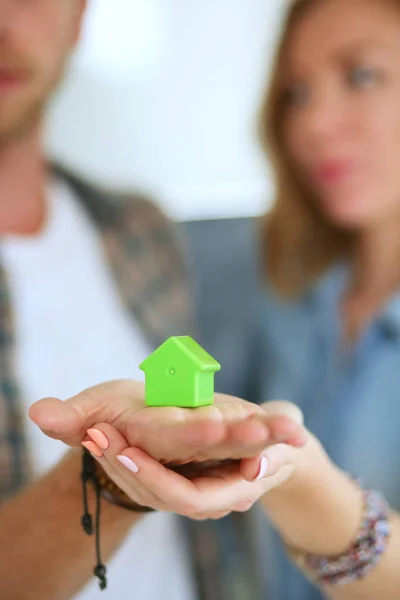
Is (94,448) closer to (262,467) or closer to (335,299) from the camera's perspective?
(262,467)

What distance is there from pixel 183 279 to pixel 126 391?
0.44m

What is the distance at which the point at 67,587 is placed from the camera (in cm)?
50

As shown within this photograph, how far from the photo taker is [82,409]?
15.0 inches

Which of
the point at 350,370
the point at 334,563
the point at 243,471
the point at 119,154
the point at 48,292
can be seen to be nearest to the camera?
the point at 243,471

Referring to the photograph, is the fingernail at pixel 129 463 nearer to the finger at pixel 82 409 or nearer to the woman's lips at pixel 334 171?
the finger at pixel 82 409

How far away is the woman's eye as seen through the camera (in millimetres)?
755

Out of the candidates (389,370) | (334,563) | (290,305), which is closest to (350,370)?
(389,370)

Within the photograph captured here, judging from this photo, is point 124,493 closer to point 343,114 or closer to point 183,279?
point 183,279

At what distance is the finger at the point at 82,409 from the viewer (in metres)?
0.36

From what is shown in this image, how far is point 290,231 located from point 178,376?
62 centimetres

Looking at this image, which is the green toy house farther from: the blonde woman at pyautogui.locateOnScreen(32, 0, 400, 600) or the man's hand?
the blonde woman at pyautogui.locateOnScreen(32, 0, 400, 600)

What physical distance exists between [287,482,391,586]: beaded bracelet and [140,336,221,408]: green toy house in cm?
20

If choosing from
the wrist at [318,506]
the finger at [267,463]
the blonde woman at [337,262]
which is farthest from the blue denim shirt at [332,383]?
the finger at [267,463]

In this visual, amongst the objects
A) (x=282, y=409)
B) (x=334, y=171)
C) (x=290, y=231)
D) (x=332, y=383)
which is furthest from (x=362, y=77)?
(x=282, y=409)
